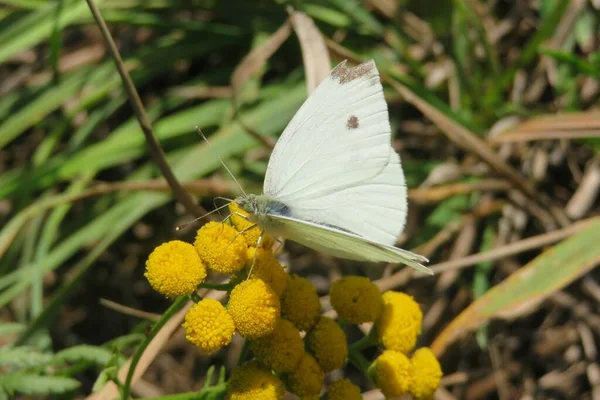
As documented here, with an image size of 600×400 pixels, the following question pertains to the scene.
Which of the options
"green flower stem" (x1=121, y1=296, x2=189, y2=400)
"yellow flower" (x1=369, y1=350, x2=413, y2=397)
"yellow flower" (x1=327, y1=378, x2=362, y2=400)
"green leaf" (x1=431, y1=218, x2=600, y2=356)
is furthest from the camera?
"green leaf" (x1=431, y1=218, x2=600, y2=356)

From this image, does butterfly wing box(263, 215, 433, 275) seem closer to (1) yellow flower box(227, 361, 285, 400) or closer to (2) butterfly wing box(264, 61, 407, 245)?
(2) butterfly wing box(264, 61, 407, 245)

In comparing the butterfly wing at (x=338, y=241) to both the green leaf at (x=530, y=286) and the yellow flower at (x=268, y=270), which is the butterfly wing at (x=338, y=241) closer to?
the yellow flower at (x=268, y=270)

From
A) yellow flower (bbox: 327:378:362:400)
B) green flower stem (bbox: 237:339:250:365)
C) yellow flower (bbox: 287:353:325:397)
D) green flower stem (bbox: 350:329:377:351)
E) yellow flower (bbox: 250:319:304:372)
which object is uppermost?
yellow flower (bbox: 250:319:304:372)

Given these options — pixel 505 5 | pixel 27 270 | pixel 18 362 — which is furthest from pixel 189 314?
pixel 505 5

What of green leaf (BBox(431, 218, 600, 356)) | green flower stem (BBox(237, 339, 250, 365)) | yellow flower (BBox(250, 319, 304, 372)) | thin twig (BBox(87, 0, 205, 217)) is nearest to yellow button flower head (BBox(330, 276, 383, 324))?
yellow flower (BBox(250, 319, 304, 372))

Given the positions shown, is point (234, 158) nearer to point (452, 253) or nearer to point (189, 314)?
point (452, 253)

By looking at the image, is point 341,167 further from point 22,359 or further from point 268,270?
point 22,359

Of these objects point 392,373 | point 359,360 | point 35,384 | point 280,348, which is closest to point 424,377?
point 392,373

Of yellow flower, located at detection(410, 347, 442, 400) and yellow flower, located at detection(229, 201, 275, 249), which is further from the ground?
yellow flower, located at detection(229, 201, 275, 249)
